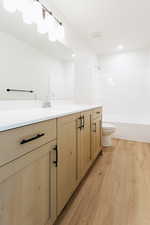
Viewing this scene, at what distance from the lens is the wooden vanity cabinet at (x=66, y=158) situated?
1.06m

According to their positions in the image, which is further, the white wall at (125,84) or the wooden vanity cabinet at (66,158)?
the white wall at (125,84)

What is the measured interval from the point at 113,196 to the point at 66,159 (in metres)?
0.70

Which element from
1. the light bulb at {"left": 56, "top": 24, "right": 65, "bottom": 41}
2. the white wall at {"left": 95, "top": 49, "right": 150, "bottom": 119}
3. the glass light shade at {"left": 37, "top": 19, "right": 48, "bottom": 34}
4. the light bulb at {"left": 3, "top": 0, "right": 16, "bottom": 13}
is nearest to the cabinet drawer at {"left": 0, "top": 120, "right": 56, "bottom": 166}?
the light bulb at {"left": 3, "top": 0, "right": 16, "bottom": 13}

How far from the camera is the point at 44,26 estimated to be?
1.61 metres

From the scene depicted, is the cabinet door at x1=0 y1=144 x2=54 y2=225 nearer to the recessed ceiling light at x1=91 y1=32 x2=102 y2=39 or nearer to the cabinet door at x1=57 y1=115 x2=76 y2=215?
the cabinet door at x1=57 y1=115 x2=76 y2=215

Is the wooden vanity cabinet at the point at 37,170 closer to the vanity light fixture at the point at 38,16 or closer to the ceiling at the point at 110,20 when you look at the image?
the vanity light fixture at the point at 38,16

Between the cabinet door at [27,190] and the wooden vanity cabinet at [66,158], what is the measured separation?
0.43 feet

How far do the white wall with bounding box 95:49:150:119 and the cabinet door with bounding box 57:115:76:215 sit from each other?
2.70m

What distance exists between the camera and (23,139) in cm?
72

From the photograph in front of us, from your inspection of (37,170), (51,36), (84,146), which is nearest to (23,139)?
(37,170)

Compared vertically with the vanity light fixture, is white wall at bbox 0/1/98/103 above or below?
below

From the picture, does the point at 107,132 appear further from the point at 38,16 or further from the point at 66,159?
the point at 38,16

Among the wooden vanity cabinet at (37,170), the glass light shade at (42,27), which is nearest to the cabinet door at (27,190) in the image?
the wooden vanity cabinet at (37,170)

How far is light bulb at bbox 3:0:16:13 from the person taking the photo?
3.95 feet
